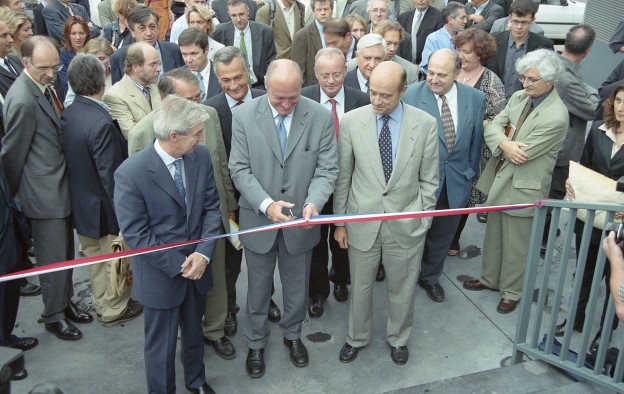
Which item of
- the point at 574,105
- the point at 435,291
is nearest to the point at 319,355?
the point at 435,291

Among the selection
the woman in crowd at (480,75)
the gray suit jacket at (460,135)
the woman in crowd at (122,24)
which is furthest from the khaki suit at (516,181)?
the woman in crowd at (122,24)

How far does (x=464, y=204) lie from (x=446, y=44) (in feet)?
9.70

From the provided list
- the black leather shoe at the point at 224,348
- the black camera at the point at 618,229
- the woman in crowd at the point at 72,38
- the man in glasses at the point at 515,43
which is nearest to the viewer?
the black camera at the point at 618,229

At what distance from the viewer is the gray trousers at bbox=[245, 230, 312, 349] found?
13.4 ft

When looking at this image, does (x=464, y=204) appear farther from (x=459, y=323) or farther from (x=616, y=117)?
(x=616, y=117)

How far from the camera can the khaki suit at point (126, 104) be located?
4.61 meters

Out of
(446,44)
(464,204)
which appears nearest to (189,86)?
(464,204)

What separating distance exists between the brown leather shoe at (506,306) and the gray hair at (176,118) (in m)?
3.09

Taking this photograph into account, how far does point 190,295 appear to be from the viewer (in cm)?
367

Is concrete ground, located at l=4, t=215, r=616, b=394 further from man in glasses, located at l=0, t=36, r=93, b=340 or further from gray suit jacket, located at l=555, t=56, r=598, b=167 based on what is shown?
gray suit jacket, located at l=555, t=56, r=598, b=167

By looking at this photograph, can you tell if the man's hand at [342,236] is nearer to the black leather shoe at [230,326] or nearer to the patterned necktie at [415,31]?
the black leather shoe at [230,326]

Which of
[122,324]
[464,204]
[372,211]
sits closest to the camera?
[372,211]

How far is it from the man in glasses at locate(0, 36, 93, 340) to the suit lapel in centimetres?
128

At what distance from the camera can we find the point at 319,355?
4.38 metres
